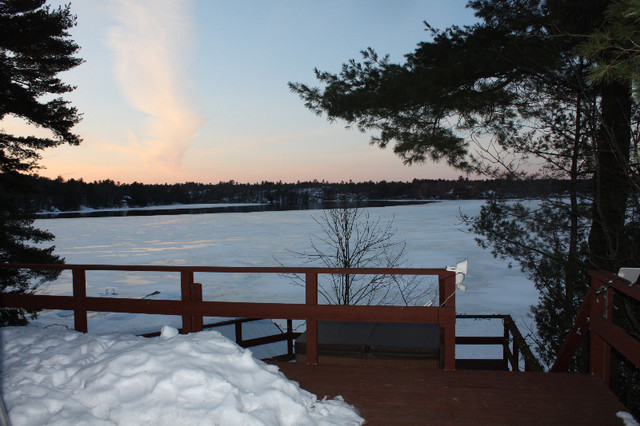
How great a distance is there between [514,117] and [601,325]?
5250 mm

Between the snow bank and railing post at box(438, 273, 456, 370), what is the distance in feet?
3.95

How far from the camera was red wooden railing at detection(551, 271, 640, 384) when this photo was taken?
9.16ft

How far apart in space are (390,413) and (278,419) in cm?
82

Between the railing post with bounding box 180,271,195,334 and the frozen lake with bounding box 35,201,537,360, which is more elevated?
the railing post with bounding box 180,271,195,334

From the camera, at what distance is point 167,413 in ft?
7.68

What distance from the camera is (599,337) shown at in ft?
10.5

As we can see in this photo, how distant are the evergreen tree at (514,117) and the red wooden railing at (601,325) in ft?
9.99

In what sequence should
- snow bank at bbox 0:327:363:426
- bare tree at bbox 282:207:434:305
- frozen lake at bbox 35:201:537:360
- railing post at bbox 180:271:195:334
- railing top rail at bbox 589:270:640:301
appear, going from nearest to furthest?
snow bank at bbox 0:327:363:426, railing top rail at bbox 589:270:640:301, railing post at bbox 180:271:195:334, frozen lake at bbox 35:201:537:360, bare tree at bbox 282:207:434:305

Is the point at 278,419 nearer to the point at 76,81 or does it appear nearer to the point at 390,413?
the point at 390,413

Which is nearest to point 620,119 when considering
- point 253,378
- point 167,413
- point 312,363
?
point 312,363

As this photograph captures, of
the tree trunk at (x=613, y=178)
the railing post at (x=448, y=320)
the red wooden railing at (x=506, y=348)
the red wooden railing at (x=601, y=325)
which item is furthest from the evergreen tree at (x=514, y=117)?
the railing post at (x=448, y=320)

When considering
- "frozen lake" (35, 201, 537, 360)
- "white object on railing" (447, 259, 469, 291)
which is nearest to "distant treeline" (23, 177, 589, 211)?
"frozen lake" (35, 201, 537, 360)

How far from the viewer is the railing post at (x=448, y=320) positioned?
3518mm

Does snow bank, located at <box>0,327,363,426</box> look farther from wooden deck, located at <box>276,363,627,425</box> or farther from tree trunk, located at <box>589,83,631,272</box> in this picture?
tree trunk, located at <box>589,83,631,272</box>
